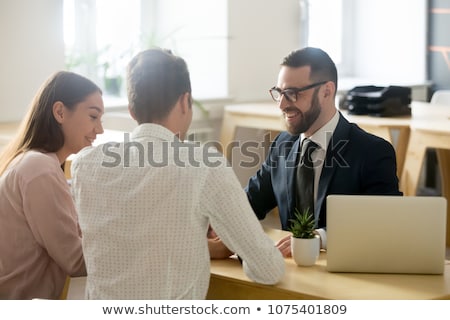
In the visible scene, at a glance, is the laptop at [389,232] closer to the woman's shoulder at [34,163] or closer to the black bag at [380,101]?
the woman's shoulder at [34,163]

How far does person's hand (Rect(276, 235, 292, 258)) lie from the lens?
2.43 m

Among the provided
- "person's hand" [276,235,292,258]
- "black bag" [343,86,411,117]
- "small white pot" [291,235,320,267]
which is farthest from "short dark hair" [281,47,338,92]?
"black bag" [343,86,411,117]

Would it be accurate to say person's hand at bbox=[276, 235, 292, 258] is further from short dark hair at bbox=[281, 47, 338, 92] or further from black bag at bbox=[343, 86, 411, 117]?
black bag at bbox=[343, 86, 411, 117]

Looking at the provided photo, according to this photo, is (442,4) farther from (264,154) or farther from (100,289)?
(100,289)

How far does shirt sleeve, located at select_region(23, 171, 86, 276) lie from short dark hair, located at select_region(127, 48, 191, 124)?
0.45 metres

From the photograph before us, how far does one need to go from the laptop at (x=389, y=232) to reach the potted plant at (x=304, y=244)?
3.2 inches

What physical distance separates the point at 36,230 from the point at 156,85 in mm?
635

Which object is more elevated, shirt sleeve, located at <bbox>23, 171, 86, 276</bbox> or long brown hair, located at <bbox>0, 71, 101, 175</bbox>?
long brown hair, located at <bbox>0, 71, 101, 175</bbox>

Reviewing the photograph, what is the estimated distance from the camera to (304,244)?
2326mm

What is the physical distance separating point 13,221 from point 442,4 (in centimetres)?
498

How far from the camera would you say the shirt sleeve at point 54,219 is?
7.80 ft

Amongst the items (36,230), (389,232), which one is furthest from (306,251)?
(36,230)
